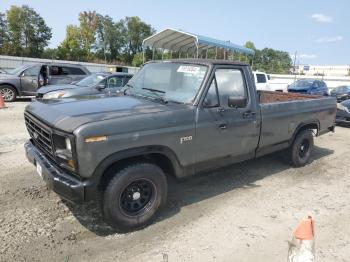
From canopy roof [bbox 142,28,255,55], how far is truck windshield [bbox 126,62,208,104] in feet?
43.7

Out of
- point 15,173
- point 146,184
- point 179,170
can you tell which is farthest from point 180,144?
point 15,173

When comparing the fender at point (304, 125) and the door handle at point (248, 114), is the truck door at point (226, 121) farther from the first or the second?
the fender at point (304, 125)

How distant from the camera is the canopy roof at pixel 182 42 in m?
18.2

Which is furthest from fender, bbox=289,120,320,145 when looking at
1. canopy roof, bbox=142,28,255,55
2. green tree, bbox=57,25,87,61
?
green tree, bbox=57,25,87,61

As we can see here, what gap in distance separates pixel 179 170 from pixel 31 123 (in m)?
2.09

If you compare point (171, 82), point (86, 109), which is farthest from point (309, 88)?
point (86, 109)

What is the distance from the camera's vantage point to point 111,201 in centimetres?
363

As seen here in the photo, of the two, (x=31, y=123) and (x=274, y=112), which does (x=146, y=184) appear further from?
(x=274, y=112)

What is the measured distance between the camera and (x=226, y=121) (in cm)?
458

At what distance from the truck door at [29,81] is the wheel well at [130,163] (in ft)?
38.7

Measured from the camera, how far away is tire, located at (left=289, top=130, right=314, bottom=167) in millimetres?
6363

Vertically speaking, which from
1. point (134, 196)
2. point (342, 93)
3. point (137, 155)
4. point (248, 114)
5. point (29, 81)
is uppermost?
point (29, 81)

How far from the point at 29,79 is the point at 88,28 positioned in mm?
58129

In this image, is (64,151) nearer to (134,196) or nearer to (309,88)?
(134,196)
